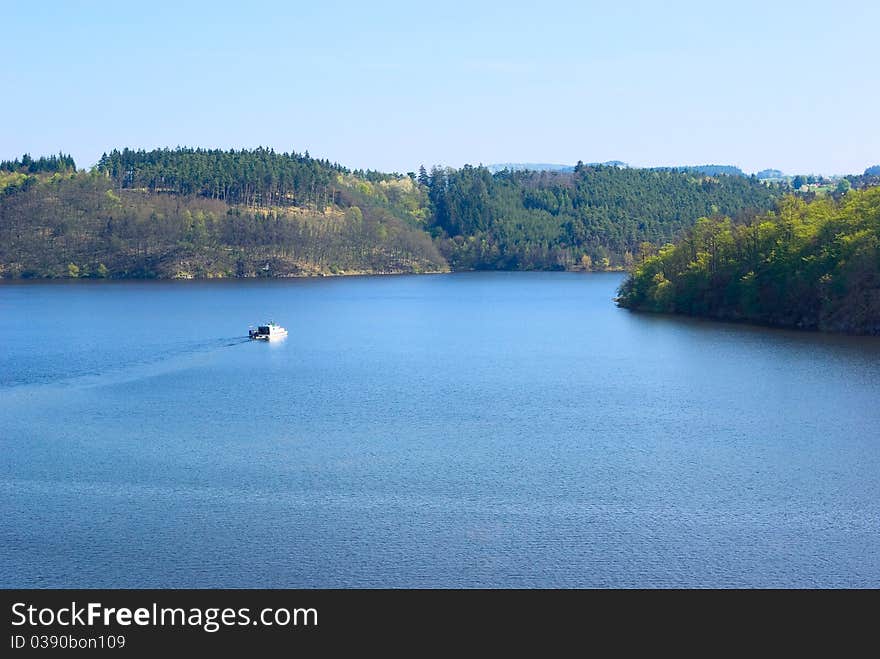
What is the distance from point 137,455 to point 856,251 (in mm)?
56361

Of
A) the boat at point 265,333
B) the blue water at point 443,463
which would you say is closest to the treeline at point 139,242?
the boat at point 265,333

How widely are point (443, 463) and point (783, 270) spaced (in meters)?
55.6

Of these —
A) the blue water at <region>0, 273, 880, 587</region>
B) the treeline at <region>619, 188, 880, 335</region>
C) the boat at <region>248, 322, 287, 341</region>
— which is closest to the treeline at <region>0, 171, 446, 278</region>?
the treeline at <region>619, 188, 880, 335</region>

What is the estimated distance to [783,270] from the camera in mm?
84250

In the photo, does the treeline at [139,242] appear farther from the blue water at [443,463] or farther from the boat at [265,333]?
the blue water at [443,463]

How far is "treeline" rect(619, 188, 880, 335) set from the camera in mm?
75438

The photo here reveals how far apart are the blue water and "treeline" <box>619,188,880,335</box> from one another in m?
6.06

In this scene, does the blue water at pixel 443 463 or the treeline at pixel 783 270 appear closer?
the blue water at pixel 443 463

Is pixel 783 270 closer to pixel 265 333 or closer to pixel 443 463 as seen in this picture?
pixel 265 333

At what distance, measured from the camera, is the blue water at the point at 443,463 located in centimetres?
2647

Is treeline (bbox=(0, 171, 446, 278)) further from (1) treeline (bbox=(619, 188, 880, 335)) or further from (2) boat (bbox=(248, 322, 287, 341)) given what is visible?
(2) boat (bbox=(248, 322, 287, 341))

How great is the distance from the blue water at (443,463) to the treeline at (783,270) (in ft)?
19.9

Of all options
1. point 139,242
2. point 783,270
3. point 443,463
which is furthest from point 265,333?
point 139,242
